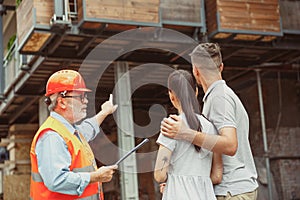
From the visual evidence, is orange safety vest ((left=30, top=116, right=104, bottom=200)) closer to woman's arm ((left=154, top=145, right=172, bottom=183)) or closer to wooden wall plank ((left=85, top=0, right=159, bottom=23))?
woman's arm ((left=154, top=145, right=172, bottom=183))

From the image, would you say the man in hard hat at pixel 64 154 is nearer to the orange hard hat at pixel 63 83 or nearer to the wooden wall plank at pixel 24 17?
the orange hard hat at pixel 63 83

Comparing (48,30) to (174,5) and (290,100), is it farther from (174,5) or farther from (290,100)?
(290,100)

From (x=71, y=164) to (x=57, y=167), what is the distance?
0.16m

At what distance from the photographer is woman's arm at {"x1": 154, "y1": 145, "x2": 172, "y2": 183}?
3.17m

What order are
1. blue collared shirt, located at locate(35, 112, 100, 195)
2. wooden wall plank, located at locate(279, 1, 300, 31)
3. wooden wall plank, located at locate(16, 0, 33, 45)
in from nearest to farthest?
blue collared shirt, located at locate(35, 112, 100, 195) → wooden wall plank, located at locate(16, 0, 33, 45) → wooden wall plank, located at locate(279, 1, 300, 31)

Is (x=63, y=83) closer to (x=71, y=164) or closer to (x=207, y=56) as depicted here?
(x=71, y=164)

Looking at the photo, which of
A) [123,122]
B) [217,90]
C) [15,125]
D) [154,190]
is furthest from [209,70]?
[15,125]

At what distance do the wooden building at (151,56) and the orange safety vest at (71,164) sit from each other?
3.35 metres

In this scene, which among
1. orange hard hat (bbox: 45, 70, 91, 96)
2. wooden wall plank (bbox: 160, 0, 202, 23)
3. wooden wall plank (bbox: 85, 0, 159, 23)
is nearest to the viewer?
orange hard hat (bbox: 45, 70, 91, 96)

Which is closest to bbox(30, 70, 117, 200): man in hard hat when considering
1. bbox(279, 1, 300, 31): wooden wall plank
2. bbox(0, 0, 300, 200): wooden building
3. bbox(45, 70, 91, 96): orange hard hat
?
bbox(45, 70, 91, 96): orange hard hat

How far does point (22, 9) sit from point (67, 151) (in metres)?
7.70

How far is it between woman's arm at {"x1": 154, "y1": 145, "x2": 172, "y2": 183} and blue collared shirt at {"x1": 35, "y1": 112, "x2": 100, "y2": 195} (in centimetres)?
41

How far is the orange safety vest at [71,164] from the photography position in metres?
3.28


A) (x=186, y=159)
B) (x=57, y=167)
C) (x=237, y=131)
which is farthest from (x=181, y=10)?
(x=57, y=167)
